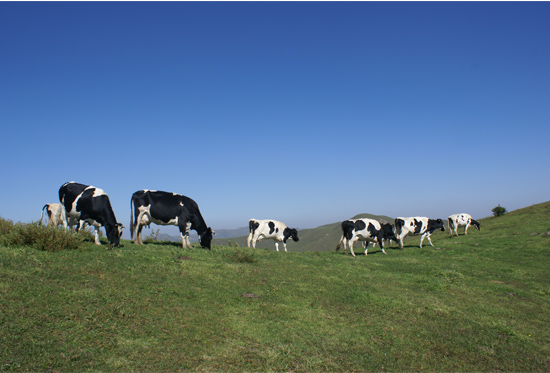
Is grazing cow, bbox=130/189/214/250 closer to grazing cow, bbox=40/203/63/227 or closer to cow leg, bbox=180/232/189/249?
cow leg, bbox=180/232/189/249

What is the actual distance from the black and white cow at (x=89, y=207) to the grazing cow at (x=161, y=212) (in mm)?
1902

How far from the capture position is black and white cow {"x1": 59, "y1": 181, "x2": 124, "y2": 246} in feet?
48.8

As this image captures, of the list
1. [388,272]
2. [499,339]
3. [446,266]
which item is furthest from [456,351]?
[446,266]

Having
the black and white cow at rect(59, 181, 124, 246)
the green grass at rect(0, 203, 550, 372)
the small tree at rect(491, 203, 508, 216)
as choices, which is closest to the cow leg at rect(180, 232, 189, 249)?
the green grass at rect(0, 203, 550, 372)

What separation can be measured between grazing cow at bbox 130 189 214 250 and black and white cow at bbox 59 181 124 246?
1902 millimetres

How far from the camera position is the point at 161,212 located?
17188 mm

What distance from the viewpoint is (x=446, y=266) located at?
17.7 m

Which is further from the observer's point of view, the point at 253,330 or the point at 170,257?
the point at 170,257

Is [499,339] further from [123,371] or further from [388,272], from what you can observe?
[123,371]

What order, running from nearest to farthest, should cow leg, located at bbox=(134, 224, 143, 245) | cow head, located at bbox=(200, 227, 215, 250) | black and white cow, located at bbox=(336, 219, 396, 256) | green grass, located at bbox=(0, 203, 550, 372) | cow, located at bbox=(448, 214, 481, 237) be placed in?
green grass, located at bbox=(0, 203, 550, 372)
cow leg, located at bbox=(134, 224, 143, 245)
cow head, located at bbox=(200, 227, 215, 250)
black and white cow, located at bbox=(336, 219, 396, 256)
cow, located at bbox=(448, 214, 481, 237)

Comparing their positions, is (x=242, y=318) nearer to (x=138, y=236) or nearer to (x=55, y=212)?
(x=138, y=236)

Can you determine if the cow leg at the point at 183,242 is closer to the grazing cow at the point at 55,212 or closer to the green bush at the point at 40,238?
the green bush at the point at 40,238

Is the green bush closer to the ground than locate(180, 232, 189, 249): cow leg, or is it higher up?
higher up

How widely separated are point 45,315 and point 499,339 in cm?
1019
